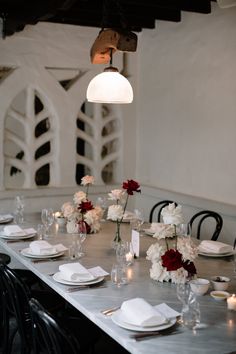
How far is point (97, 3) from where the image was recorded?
4723 millimetres

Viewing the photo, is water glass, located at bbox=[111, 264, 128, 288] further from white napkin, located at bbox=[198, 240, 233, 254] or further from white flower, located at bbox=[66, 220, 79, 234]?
white flower, located at bbox=[66, 220, 79, 234]

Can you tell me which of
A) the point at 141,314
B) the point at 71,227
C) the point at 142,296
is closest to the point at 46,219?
the point at 71,227

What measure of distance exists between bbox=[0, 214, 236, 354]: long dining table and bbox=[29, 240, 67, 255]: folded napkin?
0.24ft

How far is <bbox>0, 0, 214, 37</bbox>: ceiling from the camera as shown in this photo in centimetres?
420

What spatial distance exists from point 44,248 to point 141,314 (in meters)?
1.21

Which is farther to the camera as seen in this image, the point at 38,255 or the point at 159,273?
the point at 38,255

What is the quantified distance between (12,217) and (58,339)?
7.45ft

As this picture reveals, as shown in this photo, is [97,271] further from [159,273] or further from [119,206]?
[119,206]

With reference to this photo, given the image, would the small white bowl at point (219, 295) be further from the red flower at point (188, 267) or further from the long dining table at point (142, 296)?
the red flower at point (188, 267)

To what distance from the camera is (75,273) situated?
2631 millimetres

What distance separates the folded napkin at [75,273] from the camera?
261 centimetres

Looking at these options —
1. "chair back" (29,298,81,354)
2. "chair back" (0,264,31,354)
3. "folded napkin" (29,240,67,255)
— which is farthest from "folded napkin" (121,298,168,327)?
"folded napkin" (29,240,67,255)

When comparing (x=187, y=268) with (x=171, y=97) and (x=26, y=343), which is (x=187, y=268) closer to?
(x=26, y=343)

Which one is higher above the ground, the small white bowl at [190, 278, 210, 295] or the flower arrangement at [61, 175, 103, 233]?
the flower arrangement at [61, 175, 103, 233]
